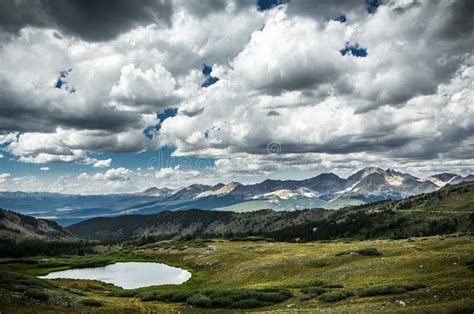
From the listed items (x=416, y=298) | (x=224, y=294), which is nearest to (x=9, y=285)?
(x=224, y=294)

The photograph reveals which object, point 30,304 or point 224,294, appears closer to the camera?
point 30,304

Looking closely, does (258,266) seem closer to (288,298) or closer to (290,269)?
(290,269)

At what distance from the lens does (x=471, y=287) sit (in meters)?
31.5

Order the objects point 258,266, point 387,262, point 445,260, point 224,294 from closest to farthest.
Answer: point 224,294 < point 445,260 < point 387,262 < point 258,266

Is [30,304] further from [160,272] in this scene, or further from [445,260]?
[160,272]

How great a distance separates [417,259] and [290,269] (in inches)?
963

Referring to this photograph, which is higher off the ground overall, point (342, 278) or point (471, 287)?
point (471, 287)

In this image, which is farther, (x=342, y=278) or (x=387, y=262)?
(x=387, y=262)

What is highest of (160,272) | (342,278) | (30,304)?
(30,304)

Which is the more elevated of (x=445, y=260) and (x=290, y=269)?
(x=445, y=260)

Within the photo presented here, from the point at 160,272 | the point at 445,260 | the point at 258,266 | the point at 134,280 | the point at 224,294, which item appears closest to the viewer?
the point at 224,294

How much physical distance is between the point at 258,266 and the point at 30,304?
4930cm

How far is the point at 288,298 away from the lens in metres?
43.8

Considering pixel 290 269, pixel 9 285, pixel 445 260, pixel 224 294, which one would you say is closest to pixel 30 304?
pixel 9 285
